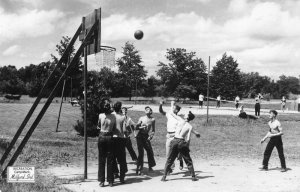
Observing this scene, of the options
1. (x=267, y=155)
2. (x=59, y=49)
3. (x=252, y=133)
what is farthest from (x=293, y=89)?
(x=267, y=155)

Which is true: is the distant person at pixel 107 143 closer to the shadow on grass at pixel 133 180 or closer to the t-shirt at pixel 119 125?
the t-shirt at pixel 119 125

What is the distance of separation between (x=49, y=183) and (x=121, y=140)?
6.14 ft

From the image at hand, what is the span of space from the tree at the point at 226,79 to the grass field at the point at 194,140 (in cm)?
3506

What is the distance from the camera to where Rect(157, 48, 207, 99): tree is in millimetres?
60188

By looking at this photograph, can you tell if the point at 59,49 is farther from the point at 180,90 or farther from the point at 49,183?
the point at 49,183

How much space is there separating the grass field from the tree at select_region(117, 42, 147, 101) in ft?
103

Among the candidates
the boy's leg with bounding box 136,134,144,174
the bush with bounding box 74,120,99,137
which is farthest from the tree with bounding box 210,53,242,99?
the boy's leg with bounding box 136,134,144,174

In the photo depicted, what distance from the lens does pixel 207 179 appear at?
9961 millimetres

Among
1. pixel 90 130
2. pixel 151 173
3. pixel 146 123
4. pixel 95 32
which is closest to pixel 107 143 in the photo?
pixel 146 123

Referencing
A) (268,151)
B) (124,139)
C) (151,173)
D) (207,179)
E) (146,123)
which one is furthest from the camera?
(268,151)

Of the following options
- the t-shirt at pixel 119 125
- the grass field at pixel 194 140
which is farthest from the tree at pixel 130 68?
the t-shirt at pixel 119 125

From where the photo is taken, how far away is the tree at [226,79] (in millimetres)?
66812

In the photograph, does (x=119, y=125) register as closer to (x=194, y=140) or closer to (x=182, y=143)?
(x=182, y=143)

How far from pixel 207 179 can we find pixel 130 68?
5354 centimetres
